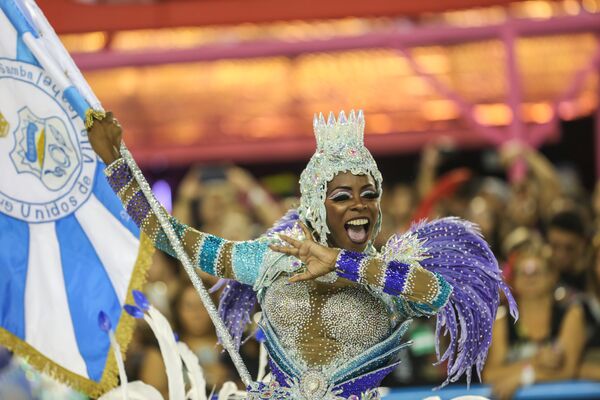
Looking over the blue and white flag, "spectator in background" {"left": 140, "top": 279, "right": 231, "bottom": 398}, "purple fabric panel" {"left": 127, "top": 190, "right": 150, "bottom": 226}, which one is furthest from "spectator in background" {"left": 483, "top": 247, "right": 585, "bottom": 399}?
"purple fabric panel" {"left": 127, "top": 190, "right": 150, "bottom": 226}

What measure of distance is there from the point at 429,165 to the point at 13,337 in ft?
15.5

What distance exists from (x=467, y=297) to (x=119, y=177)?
119 centimetres

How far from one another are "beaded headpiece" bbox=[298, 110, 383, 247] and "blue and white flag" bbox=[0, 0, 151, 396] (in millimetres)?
892

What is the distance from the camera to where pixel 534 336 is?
6320mm

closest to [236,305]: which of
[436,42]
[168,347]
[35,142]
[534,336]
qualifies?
[168,347]

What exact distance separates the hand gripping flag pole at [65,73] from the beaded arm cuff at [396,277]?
0.60 meters

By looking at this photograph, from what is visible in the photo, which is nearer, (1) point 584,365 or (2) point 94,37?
(1) point 584,365

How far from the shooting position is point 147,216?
14.6 ft

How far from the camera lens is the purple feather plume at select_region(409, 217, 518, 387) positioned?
14.1 ft

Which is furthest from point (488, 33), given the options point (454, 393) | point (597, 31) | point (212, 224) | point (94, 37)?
point (454, 393)

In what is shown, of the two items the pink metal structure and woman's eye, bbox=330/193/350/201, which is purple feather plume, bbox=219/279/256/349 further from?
the pink metal structure

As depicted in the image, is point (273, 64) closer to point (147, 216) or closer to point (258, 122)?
point (258, 122)

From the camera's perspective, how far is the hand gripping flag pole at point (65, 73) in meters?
4.39

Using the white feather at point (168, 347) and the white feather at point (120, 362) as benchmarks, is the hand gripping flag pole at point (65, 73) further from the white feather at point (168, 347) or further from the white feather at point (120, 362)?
the white feather at point (120, 362)
